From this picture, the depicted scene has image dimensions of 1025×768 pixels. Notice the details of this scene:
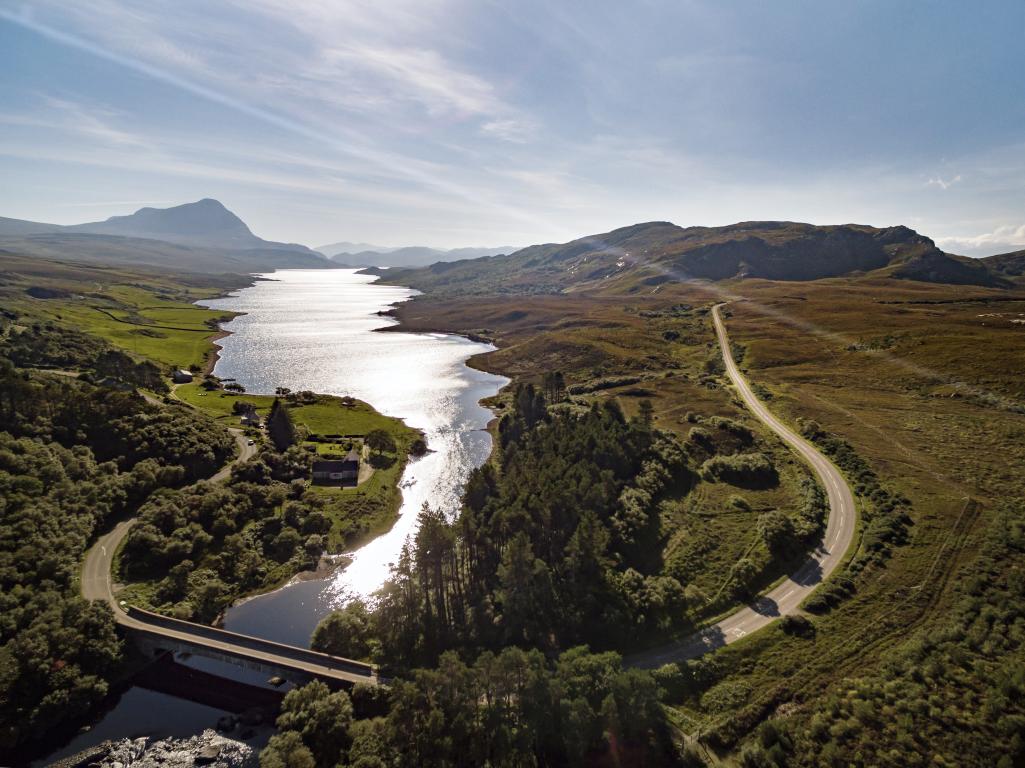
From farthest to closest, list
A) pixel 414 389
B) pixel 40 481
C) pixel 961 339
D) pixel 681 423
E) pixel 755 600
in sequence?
pixel 414 389 → pixel 961 339 → pixel 681 423 → pixel 40 481 → pixel 755 600

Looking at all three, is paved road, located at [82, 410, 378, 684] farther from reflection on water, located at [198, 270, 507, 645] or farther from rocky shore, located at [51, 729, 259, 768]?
rocky shore, located at [51, 729, 259, 768]

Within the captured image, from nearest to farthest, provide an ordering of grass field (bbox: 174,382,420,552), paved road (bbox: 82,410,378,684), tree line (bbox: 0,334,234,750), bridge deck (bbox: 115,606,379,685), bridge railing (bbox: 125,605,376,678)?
1. tree line (bbox: 0,334,234,750)
2. bridge deck (bbox: 115,606,379,685)
3. paved road (bbox: 82,410,378,684)
4. bridge railing (bbox: 125,605,376,678)
5. grass field (bbox: 174,382,420,552)

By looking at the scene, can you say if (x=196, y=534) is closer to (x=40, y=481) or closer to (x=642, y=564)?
(x=40, y=481)

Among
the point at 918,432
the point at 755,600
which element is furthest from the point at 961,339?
the point at 755,600

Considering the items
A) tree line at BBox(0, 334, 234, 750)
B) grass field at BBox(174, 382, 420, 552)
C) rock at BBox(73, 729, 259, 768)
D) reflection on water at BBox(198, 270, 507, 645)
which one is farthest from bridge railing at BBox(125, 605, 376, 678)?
grass field at BBox(174, 382, 420, 552)

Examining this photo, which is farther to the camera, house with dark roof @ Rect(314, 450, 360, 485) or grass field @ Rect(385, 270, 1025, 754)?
house with dark roof @ Rect(314, 450, 360, 485)
